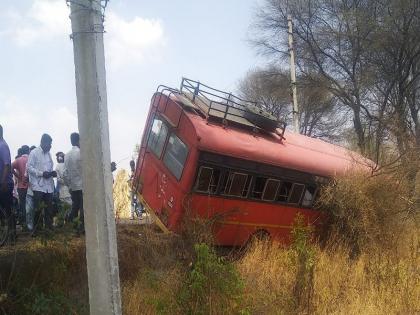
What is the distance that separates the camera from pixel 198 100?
10.5 m

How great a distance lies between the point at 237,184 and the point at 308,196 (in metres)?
2.29

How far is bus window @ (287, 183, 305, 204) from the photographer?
35.0 ft

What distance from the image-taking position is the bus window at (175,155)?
922cm

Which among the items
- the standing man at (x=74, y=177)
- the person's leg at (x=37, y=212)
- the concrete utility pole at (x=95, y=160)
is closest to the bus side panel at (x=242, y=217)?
the standing man at (x=74, y=177)

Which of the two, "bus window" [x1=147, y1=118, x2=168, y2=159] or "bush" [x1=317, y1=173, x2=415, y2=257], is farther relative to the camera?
"bush" [x1=317, y1=173, x2=415, y2=257]

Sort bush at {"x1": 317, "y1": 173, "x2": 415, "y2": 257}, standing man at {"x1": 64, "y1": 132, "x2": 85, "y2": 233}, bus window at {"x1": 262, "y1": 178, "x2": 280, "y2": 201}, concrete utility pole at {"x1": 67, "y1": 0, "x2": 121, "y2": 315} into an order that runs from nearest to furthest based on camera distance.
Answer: concrete utility pole at {"x1": 67, "y1": 0, "x2": 121, "y2": 315} < standing man at {"x1": 64, "y1": 132, "x2": 85, "y2": 233} < bus window at {"x1": 262, "y1": 178, "x2": 280, "y2": 201} < bush at {"x1": 317, "y1": 173, "x2": 415, "y2": 257}

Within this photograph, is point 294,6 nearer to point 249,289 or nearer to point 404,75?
point 404,75

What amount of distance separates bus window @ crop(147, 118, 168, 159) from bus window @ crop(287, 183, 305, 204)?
302cm

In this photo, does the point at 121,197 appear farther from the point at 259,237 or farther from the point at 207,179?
the point at 259,237

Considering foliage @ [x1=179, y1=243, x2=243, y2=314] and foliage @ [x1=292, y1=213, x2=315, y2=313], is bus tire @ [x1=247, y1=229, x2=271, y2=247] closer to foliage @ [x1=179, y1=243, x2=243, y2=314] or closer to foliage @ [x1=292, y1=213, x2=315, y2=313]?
foliage @ [x1=292, y1=213, x2=315, y2=313]

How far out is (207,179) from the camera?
9.10m

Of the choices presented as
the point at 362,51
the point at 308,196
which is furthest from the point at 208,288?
the point at 362,51

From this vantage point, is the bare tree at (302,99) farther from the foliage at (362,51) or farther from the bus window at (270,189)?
the bus window at (270,189)

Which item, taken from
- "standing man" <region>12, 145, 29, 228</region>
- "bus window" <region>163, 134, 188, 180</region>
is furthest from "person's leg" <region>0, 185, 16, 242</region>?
"bus window" <region>163, 134, 188, 180</region>
